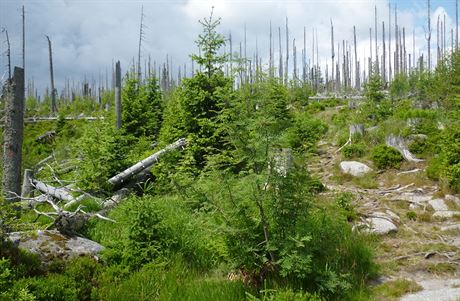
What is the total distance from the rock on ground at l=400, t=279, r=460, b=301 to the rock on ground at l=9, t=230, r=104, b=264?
4.98 meters

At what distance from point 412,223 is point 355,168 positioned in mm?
4070

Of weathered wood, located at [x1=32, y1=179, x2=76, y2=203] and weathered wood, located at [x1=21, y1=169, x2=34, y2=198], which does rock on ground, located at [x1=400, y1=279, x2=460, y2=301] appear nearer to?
weathered wood, located at [x1=32, y1=179, x2=76, y2=203]

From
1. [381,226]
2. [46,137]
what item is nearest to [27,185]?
[381,226]

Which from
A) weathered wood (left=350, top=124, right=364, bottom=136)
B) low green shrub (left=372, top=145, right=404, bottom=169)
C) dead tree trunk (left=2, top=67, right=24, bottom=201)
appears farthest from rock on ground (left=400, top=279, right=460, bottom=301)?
weathered wood (left=350, top=124, right=364, bottom=136)

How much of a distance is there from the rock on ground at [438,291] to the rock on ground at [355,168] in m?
6.39

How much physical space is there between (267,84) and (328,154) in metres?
10.4

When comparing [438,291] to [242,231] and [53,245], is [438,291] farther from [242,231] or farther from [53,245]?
[53,245]

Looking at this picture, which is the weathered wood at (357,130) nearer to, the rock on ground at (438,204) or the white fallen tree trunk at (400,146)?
the white fallen tree trunk at (400,146)

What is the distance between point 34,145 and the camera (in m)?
28.2

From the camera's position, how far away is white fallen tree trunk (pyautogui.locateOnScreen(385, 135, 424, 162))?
12.2 metres

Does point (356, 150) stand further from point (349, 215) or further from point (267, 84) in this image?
point (267, 84)

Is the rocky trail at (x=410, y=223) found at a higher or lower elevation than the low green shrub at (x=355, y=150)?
lower

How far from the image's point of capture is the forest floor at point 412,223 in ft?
19.7

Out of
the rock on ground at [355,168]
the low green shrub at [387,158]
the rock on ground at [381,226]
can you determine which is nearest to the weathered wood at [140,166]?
the rock on ground at [355,168]
